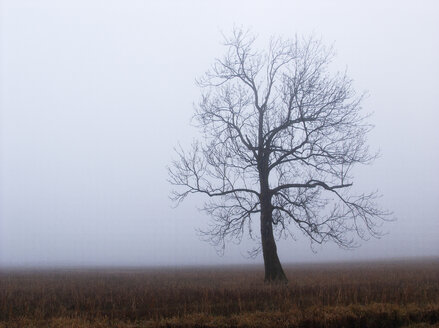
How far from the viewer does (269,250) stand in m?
18.5

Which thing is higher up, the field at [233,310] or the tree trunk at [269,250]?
the tree trunk at [269,250]

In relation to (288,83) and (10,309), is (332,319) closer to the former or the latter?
(10,309)

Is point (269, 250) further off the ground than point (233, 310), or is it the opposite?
point (269, 250)

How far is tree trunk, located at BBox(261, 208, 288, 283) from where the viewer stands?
18234 millimetres

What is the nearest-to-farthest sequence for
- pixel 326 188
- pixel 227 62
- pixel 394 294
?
pixel 394 294 → pixel 326 188 → pixel 227 62

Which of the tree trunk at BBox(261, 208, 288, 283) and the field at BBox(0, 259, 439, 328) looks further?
the tree trunk at BBox(261, 208, 288, 283)

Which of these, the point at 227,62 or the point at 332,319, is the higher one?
the point at 227,62

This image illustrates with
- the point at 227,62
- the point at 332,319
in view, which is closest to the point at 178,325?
the point at 332,319

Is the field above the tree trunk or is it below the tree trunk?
below

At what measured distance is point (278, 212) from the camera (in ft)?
62.8

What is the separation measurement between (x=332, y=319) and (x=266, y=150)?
10.9 m

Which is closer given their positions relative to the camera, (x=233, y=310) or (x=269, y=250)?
(x=233, y=310)

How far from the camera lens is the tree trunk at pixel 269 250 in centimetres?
1823

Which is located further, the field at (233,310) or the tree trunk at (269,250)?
the tree trunk at (269,250)
